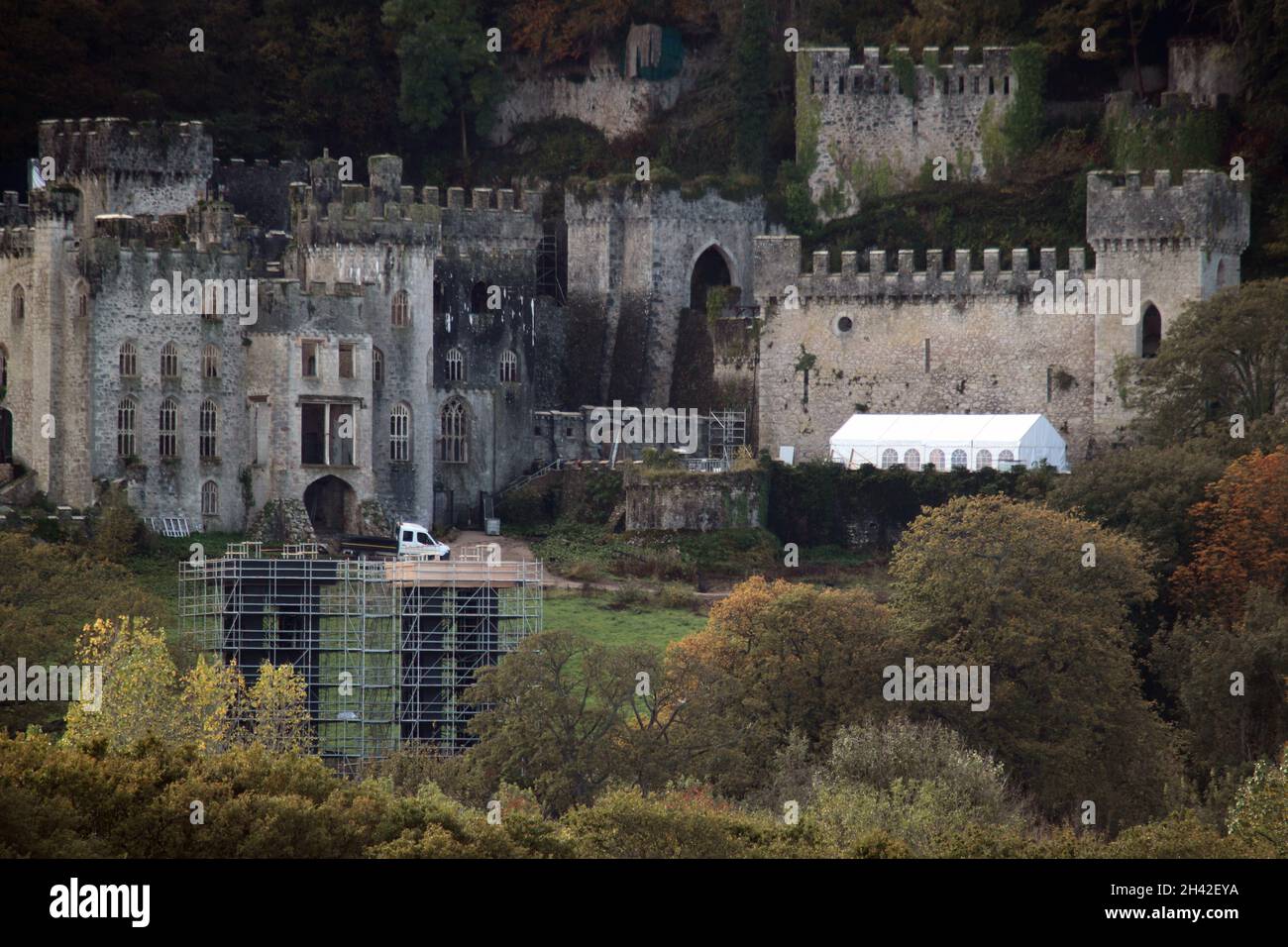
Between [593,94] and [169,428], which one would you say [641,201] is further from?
[169,428]

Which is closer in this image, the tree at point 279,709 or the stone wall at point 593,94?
the tree at point 279,709

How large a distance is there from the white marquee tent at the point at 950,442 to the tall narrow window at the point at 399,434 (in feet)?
37.8

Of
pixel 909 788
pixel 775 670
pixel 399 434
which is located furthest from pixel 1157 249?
pixel 909 788

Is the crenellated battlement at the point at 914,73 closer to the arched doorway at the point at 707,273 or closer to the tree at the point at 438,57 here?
the arched doorway at the point at 707,273

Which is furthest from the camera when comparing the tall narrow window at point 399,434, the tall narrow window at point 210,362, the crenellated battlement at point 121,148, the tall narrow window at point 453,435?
the tall narrow window at point 453,435

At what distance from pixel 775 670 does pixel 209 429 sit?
22807mm

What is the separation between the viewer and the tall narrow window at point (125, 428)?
81438 mm

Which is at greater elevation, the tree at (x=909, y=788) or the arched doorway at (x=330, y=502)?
the arched doorway at (x=330, y=502)

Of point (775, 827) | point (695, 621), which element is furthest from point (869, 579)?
point (775, 827)

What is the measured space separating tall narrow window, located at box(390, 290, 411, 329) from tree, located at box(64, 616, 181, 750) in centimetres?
2254

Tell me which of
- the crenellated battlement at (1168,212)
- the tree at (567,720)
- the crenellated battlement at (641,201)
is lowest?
the tree at (567,720)

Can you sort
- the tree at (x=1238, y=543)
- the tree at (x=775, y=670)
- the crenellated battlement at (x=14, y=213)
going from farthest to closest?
the crenellated battlement at (x=14, y=213), the tree at (x=1238, y=543), the tree at (x=775, y=670)

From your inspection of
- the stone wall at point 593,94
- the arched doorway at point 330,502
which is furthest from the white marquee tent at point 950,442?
the stone wall at point 593,94
